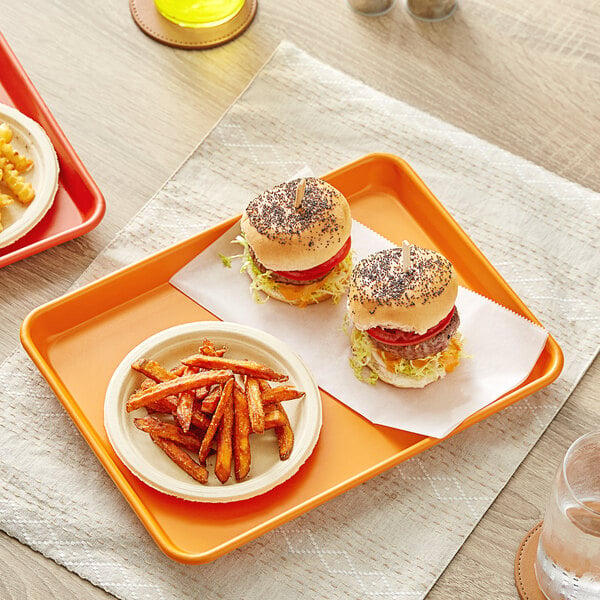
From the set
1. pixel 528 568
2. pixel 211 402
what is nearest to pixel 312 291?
pixel 211 402

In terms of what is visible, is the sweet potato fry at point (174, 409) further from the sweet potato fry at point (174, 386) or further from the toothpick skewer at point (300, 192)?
the toothpick skewer at point (300, 192)

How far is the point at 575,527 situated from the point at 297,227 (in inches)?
45.2

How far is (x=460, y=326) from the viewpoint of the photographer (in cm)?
279

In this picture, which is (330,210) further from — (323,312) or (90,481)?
(90,481)

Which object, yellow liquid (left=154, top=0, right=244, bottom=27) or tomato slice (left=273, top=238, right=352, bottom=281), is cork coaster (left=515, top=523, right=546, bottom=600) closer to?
tomato slice (left=273, top=238, right=352, bottom=281)

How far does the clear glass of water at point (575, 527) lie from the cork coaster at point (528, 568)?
0.08 m

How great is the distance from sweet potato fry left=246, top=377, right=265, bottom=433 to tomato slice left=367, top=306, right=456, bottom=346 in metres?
0.37

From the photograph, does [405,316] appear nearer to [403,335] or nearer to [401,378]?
[403,335]

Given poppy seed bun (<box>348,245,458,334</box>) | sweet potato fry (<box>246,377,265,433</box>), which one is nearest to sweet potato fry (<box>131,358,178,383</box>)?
sweet potato fry (<box>246,377,265,433</box>)

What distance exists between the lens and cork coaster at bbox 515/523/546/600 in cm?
236

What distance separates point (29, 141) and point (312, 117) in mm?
947

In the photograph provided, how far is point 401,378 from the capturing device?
2.66 m

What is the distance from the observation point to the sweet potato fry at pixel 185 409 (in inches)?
96.7

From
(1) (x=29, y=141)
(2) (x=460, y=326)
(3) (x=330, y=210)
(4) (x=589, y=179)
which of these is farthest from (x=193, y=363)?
(4) (x=589, y=179)
